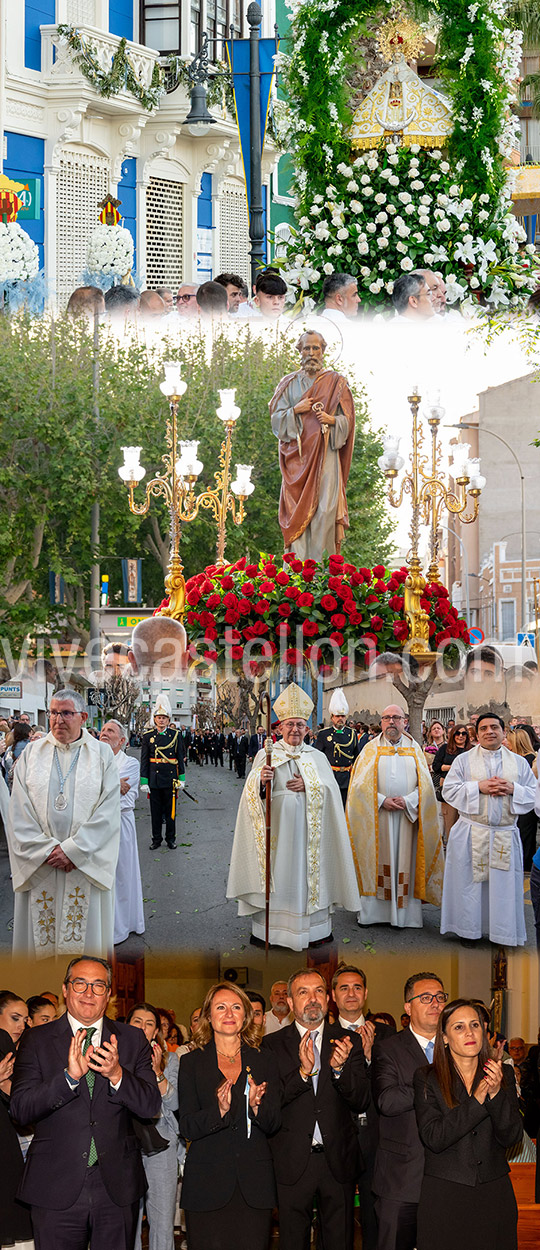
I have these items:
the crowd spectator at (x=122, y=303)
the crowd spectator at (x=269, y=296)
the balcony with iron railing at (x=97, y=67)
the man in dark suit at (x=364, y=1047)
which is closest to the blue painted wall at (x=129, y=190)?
the balcony with iron railing at (x=97, y=67)

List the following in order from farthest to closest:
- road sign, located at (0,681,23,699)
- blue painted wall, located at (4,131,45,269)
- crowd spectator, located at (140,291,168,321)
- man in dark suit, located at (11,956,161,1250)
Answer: blue painted wall, located at (4,131,45,269) → crowd spectator, located at (140,291,168,321) → road sign, located at (0,681,23,699) → man in dark suit, located at (11,956,161,1250)

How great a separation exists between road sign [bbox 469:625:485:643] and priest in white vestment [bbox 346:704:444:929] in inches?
27.1

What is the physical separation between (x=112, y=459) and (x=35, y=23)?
21.3ft

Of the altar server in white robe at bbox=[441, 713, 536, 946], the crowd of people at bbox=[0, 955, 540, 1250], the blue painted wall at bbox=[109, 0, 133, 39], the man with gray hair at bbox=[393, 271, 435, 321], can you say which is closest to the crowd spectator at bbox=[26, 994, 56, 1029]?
the crowd of people at bbox=[0, 955, 540, 1250]

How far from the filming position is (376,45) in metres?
8.90

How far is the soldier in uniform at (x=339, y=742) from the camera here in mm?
7059

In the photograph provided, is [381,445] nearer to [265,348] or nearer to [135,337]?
[265,348]

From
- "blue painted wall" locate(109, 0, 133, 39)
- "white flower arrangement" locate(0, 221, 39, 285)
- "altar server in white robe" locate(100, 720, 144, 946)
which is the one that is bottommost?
"altar server in white robe" locate(100, 720, 144, 946)

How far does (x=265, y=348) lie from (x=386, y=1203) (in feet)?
17.2

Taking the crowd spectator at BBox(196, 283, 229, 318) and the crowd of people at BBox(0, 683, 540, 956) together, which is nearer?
the crowd of people at BBox(0, 683, 540, 956)

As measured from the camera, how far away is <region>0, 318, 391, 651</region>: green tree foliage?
789 centimetres

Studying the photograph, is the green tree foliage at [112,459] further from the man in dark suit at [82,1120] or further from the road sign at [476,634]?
the man in dark suit at [82,1120]

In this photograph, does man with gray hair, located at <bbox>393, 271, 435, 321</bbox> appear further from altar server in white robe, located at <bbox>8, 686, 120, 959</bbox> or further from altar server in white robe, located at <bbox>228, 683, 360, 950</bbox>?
altar server in white robe, located at <bbox>8, 686, 120, 959</bbox>

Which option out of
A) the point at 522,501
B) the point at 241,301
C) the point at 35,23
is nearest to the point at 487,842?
the point at 522,501
